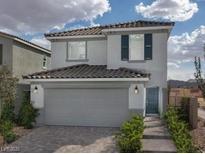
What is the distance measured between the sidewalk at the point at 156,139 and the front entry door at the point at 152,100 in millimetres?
2437

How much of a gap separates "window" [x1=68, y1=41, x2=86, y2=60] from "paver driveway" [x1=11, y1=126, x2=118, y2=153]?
6.47 metres

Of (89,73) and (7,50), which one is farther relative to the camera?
(7,50)

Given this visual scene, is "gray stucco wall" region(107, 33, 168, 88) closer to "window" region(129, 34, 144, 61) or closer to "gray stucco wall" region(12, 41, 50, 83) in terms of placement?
"window" region(129, 34, 144, 61)

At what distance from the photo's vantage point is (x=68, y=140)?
1512 cm

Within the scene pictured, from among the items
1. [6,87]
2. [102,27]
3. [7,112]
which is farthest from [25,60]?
[102,27]

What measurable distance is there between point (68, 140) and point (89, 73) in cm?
577

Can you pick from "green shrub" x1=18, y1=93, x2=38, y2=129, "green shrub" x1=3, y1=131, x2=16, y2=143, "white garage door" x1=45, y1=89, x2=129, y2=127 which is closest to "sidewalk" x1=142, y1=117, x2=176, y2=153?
"white garage door" x1=45, y1=89, x2=129, y2=127

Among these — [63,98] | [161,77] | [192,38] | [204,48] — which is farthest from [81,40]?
[204,48]

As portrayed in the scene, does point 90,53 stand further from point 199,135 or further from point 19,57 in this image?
point 199,135

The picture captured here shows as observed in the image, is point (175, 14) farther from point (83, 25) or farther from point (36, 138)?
point (36, 138)

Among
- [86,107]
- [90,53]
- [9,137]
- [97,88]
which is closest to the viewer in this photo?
[9,137]

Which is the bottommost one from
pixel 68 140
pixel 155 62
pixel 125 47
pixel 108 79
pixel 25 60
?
pixel 68 140

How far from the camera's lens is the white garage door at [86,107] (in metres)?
18.7

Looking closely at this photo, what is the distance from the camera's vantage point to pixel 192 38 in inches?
858
